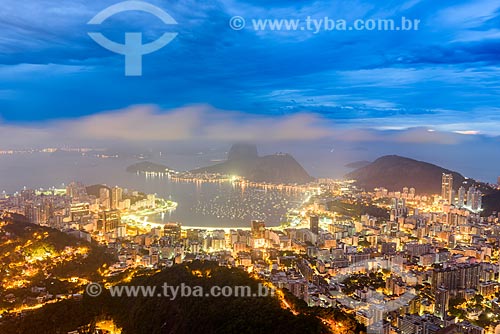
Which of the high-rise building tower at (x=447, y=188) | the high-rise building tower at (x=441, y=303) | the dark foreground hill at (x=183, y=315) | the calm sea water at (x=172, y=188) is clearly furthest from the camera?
the high-rise building tower at (x=447, y=188)

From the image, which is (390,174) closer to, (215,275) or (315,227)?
(315,227)

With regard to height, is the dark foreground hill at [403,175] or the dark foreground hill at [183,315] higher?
the dark foreground hill at [403,175]

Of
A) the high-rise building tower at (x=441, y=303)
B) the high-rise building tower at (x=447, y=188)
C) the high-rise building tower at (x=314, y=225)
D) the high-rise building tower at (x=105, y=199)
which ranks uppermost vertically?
the high-rise building tower at (x=447, y=188)

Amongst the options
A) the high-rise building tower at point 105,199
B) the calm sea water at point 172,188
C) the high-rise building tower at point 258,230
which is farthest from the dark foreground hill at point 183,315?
the high-rise building tower at point 105,199

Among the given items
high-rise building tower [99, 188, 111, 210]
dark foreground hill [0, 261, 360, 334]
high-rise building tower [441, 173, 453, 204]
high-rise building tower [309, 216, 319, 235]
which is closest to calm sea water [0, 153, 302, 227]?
high-rise building tower [309, 216, 319, 235]

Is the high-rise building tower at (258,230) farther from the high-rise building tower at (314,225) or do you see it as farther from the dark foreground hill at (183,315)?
the dark foreground hill at (183,315)

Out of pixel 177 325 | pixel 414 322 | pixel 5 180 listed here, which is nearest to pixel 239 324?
pixel 177 325

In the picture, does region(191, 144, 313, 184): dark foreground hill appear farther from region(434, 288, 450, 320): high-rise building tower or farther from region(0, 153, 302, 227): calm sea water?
region(434, 288, 450, 320): high-rise building tower

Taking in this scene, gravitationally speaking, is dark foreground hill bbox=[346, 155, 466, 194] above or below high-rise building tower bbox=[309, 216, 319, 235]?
above
